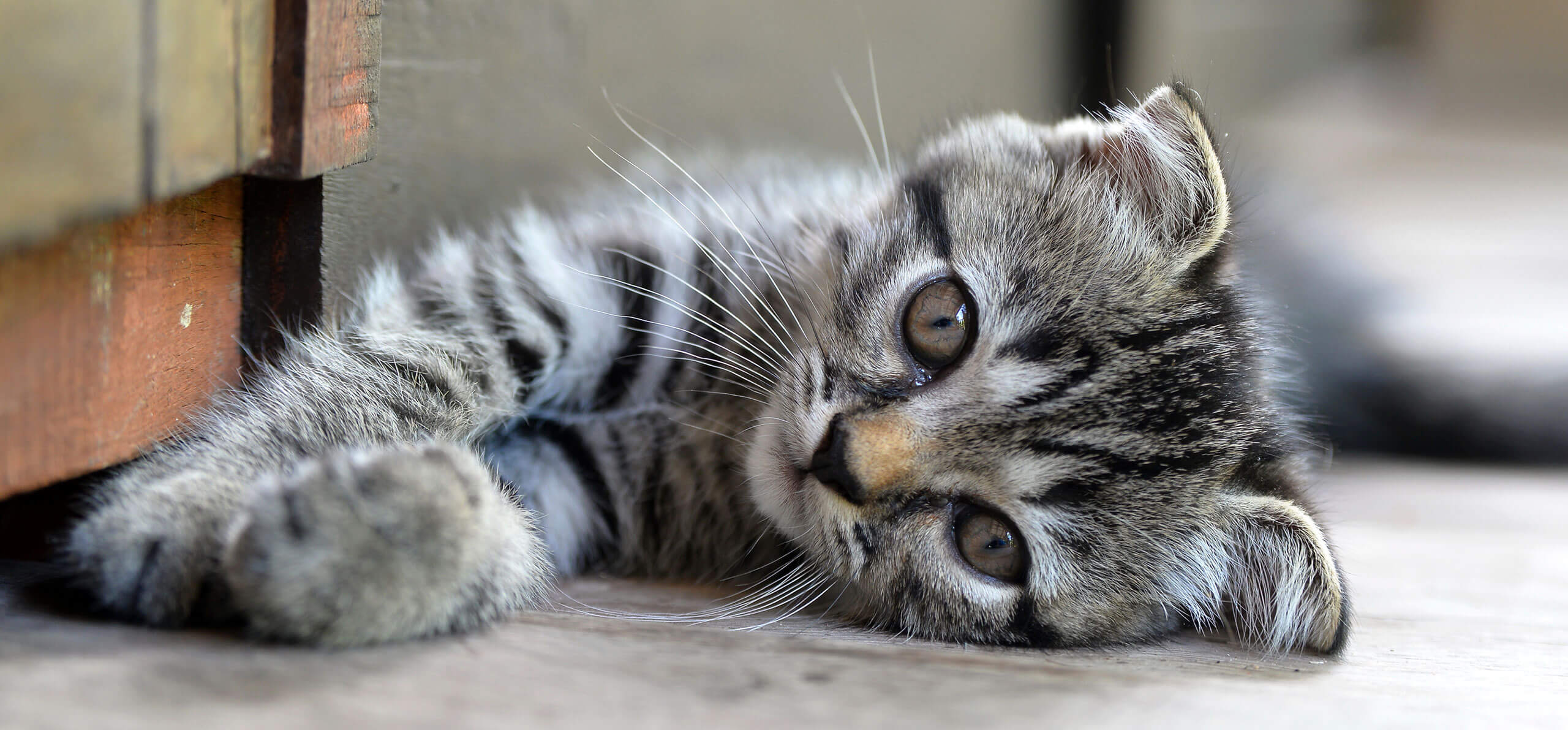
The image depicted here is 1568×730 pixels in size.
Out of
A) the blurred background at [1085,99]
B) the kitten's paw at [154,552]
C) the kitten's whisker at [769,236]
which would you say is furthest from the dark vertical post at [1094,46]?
the kitten's paw at [154,552]

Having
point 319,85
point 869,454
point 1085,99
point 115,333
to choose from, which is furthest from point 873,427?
point 1085,99

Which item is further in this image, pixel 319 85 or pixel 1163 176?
pixel 1163 176

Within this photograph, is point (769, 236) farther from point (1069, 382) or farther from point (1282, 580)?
point (1282, 580)

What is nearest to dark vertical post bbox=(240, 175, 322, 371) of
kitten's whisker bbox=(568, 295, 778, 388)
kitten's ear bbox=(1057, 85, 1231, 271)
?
kitten's whisker bbox=(568, 295, 778, 388)

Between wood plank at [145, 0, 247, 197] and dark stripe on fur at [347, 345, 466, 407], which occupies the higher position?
wood plank at [145, 0, 247, 197]

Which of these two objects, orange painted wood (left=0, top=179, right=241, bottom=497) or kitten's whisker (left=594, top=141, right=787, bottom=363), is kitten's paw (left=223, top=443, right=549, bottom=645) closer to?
orange painted wood (left=0, top=179, right=241, bottom=497)

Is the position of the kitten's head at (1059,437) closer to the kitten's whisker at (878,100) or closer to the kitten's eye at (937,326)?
the kitten's eye at (937,326)
